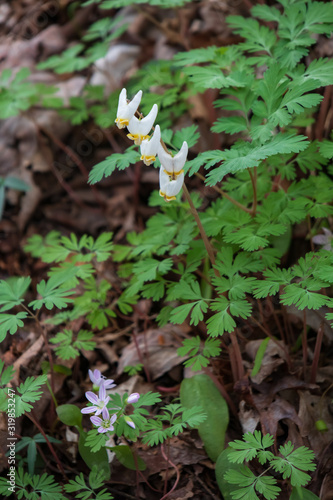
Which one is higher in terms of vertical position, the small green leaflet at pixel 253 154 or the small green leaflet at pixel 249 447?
the small green leaflet at pixel 253 154

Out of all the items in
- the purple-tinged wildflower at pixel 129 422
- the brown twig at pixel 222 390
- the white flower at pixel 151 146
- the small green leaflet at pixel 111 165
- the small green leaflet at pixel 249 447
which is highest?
the white flower at pixel 151 146

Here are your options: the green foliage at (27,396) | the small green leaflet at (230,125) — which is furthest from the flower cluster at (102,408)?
the small green leaflet at (230,125)

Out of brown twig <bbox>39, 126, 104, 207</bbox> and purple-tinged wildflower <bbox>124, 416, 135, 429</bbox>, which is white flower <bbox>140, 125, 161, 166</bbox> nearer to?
purple-tinged wildflower <bbox>124, 416, 135, 429</bbox>

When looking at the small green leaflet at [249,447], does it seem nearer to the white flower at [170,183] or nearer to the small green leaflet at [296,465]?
the small green leaflet at [296,465]

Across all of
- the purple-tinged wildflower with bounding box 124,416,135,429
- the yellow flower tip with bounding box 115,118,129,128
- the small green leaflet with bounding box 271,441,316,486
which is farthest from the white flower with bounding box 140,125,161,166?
A: the small green leaflet with bounding box 271,441,316,486

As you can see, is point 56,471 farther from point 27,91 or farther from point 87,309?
point 27,91

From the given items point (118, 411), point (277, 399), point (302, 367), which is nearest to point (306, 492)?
point (277, 399)

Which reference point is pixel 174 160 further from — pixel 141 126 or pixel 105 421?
pixel 105 421
